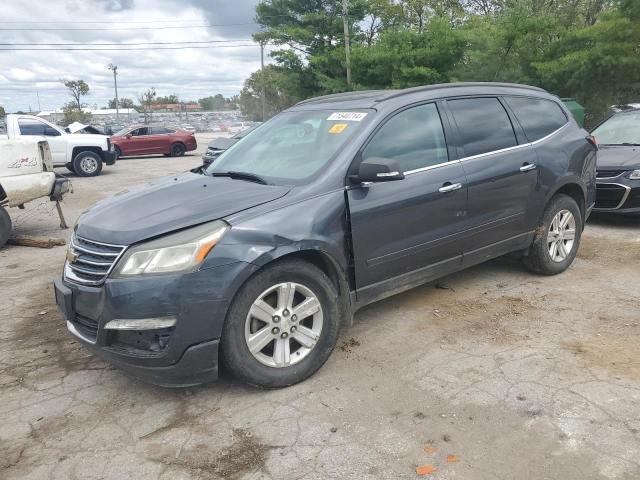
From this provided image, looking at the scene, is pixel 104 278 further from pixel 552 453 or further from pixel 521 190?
pixel 521 190

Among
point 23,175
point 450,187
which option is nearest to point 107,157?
point 23,175

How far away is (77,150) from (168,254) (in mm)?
14459

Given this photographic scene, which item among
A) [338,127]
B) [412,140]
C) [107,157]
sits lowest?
[107,157]

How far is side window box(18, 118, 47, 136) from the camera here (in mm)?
14016

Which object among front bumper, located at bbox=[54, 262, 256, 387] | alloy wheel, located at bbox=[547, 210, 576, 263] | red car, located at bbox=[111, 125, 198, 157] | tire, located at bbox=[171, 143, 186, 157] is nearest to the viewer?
front bumper, located at bbox=[54, 262, 256, 387]

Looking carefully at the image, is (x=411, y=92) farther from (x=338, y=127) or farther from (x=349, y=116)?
(x=338, y=127)

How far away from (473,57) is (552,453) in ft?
63.8

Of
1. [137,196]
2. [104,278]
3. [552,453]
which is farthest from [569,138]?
[104,278]

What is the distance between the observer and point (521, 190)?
4.61m

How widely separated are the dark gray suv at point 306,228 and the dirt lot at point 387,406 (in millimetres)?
311

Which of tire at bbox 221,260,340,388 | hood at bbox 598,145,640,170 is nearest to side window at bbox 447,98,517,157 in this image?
tire at bbox 221,260,340,388

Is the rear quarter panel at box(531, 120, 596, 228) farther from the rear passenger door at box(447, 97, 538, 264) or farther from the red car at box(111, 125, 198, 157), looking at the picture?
the red car at box(111, 125, 198, 157)

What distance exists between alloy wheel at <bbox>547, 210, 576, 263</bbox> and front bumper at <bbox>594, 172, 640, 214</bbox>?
2.22m

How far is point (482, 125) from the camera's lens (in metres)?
4.46
